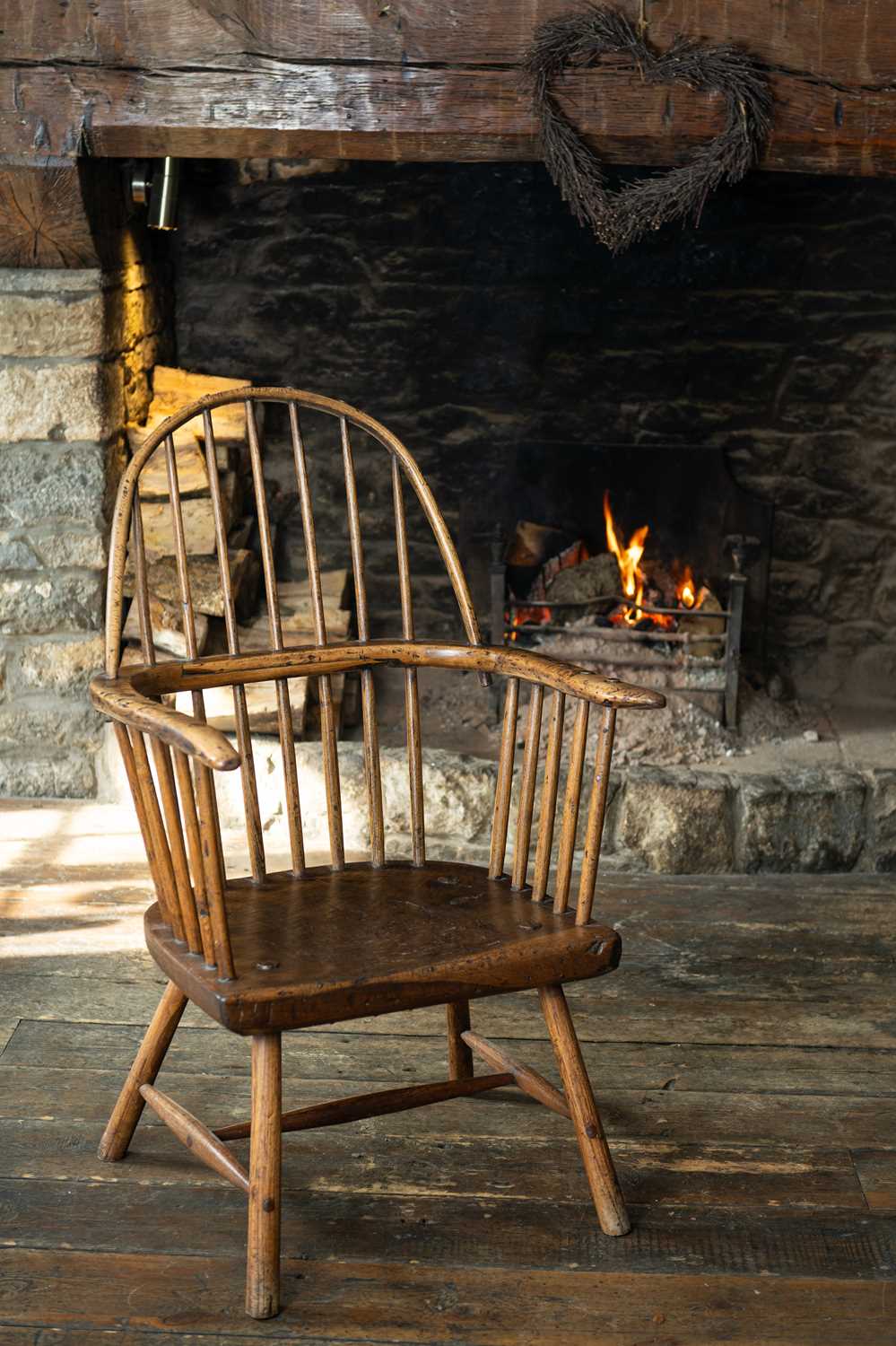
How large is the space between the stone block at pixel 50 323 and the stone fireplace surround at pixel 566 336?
0.29m

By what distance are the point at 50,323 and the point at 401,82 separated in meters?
0.99

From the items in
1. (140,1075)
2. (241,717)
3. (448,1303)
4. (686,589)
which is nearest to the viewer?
(448,1303)

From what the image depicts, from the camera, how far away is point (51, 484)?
136 inches

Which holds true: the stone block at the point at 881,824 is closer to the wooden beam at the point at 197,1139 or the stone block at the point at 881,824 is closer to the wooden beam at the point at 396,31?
the wooden beam at the point at 396,31

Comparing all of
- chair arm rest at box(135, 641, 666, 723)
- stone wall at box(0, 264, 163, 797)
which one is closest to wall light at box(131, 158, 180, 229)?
stone wall at box(0, 264, 163, 797)

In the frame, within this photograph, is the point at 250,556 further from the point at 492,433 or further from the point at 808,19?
the point at 808,19

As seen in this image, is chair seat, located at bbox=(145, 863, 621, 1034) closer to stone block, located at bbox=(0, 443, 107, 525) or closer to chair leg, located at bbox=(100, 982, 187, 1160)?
chair leg, located at bbox=(100, 982, 187, 1160)

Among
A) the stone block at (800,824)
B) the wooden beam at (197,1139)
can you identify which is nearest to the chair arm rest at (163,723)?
the wooden beam at (197,1139)

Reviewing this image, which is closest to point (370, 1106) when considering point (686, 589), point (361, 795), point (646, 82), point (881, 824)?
point (361, 795)

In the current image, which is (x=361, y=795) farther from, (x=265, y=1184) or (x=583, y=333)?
(x=265, y=1184)

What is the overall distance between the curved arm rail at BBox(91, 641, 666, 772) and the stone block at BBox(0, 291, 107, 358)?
1477 mm

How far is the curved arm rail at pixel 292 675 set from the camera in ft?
5.62

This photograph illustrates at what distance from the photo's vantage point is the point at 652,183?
2.93m

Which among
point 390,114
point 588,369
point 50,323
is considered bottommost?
point 588,369
